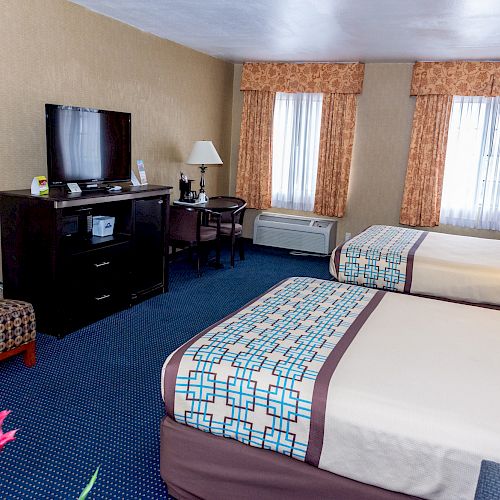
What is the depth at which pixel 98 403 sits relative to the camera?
2.98 meters

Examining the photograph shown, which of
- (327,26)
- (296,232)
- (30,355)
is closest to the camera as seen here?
(30,355)

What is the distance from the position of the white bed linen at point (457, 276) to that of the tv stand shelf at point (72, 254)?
2379 mm

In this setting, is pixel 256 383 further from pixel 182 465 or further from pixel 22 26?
pixel 22 26

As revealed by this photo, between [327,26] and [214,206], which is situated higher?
[327,26]

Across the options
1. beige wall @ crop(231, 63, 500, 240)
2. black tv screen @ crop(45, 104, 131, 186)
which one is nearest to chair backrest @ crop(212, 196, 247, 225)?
beige wall @ crop(231, 63, 500, 240)

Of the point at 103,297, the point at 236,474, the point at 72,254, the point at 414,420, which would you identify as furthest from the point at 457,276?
the point at 72,254

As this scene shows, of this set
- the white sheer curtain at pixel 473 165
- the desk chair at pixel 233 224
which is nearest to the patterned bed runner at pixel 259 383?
the desk chair at pixel 233 224

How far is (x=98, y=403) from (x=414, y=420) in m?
1.90

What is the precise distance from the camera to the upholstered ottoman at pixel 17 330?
122 inches

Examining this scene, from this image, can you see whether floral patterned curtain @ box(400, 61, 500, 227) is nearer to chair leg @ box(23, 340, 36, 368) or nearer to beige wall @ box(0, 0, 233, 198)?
beige wall @ box(0, 0, 233, 198)

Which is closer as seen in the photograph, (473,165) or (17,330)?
(17,330)

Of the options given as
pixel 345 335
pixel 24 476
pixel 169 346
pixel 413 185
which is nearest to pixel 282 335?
pixel 345 335

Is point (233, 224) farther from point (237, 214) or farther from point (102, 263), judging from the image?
point (102, 263)

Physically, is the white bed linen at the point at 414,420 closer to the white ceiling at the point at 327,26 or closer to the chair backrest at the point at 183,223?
the white ceiling at the point at 327,26
